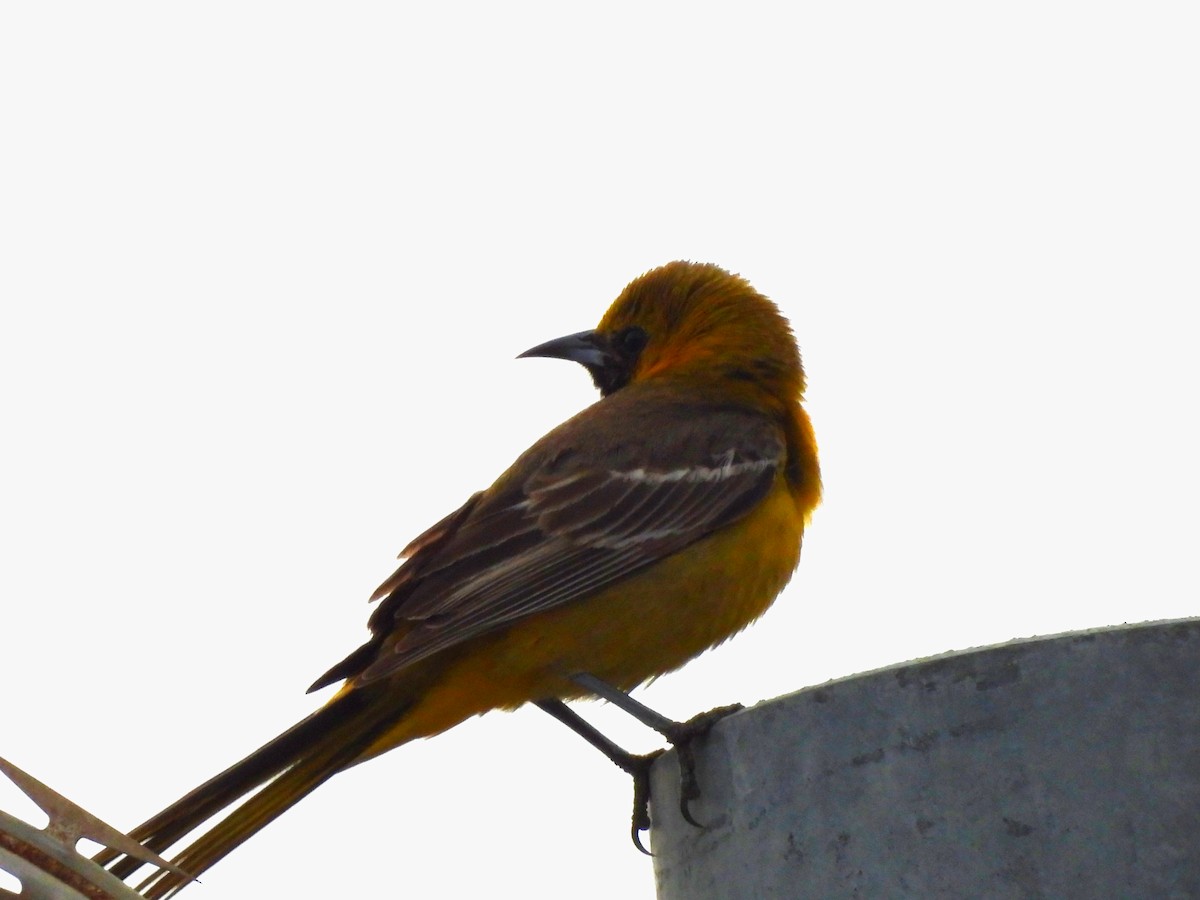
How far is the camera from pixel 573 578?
518cm

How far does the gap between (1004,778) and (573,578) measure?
2.83 metres

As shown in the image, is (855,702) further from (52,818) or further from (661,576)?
(661,576)

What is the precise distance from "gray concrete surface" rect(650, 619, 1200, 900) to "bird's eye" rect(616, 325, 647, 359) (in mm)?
4828

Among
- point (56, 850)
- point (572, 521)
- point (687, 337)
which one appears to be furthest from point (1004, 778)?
point (687, 337)

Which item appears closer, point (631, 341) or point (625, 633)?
point (625, 633)

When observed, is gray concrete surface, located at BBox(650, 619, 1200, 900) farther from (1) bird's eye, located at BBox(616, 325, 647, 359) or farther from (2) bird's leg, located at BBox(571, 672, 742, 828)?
(1) bird's eye, located at BBox(616, 325, 647, 359)

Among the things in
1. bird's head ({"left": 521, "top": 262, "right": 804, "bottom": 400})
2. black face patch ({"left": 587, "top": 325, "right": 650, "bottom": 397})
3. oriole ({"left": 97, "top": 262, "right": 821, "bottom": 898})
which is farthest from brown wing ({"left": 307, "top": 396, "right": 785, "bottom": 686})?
black face patch ({"left": 587, "top": 325, "right": 650, "bottom": 397})

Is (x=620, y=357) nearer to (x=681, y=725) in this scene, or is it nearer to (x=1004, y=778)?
(x=681, y=725)

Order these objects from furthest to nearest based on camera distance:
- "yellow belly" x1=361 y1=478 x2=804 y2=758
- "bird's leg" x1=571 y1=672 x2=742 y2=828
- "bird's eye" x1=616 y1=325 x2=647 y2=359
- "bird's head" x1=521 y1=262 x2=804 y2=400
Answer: "bird's eye" x1=616 y1=325 x2=647 y2=359
"bird's head" x1=521 y1=262 x2=804 y2=400
"yellow belly" x1=361 y1=478 x2=804 y2=758
"bird's leg" x1=571 y1=672 x2=742 y2=828

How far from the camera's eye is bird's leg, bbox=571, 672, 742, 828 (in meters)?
2.96

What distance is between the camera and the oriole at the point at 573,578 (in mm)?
4641

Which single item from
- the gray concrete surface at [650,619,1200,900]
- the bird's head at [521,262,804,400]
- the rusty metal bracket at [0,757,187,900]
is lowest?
the rusty metal bracket at [0,757,187,900]

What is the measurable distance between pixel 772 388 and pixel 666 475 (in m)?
1.06

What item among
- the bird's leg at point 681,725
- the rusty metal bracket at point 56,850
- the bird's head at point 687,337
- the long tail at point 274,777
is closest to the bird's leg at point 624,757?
the bird's leg at point 681,725
